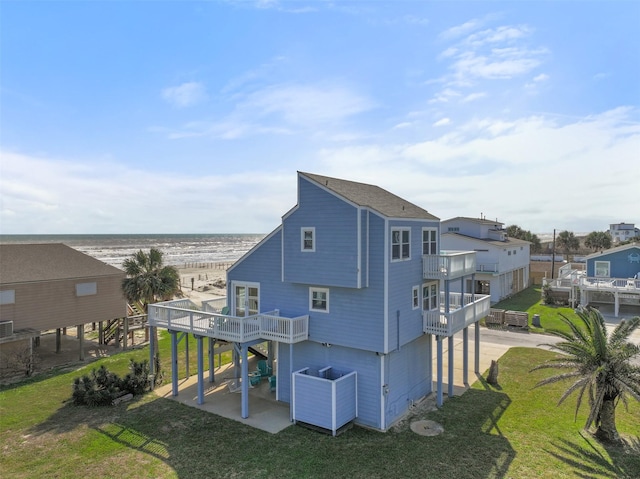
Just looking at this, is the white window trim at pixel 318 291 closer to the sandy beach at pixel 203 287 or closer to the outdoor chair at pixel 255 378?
the outdoor chair at pixel 255 378

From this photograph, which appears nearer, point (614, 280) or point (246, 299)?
point (246, 299)

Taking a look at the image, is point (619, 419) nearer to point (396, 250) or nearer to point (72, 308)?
point (396, 250)

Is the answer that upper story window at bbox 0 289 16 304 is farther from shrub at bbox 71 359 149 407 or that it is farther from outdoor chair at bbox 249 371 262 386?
outdoor chair at bbox 249 371 262 386

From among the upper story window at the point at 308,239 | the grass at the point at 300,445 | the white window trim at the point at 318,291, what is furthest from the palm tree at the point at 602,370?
the upper story window at the point at 308,239

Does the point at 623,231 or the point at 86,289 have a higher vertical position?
the point at 623,231

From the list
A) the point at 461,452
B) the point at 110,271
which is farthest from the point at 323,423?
the point at 110,271

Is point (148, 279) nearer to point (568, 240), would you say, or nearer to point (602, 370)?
point (602, 370)

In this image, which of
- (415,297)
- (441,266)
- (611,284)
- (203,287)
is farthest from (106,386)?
(203,287)
